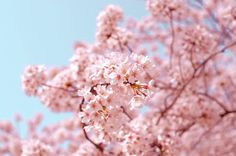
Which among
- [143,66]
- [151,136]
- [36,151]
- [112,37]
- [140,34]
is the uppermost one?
[140,34]

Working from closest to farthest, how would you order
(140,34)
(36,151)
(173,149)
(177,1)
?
(173,149) → (36,151) → (177,1) → (140,34)

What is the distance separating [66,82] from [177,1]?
196 cm

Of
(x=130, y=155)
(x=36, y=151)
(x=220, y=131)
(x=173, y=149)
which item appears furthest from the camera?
(x=220, y=131)

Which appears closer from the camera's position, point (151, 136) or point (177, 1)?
point (151, 136)

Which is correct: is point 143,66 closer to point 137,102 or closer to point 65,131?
point 137,102

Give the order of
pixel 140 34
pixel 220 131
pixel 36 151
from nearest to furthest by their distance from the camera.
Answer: pixel 36 151 → pixel 220 131 → pixel 140 34

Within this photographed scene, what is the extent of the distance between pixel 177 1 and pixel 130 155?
2.72 meters

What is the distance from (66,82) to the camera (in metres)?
5.57

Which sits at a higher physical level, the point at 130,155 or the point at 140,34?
the point at 140,34

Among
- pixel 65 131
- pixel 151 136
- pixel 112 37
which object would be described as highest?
pixel 65 131

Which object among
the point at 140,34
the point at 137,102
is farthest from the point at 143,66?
the point at 140,34

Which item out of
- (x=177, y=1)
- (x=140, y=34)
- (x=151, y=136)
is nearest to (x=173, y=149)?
(x=151, y=136)

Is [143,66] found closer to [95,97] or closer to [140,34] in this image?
[95,97]

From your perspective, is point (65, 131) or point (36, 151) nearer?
point (36, 151)
